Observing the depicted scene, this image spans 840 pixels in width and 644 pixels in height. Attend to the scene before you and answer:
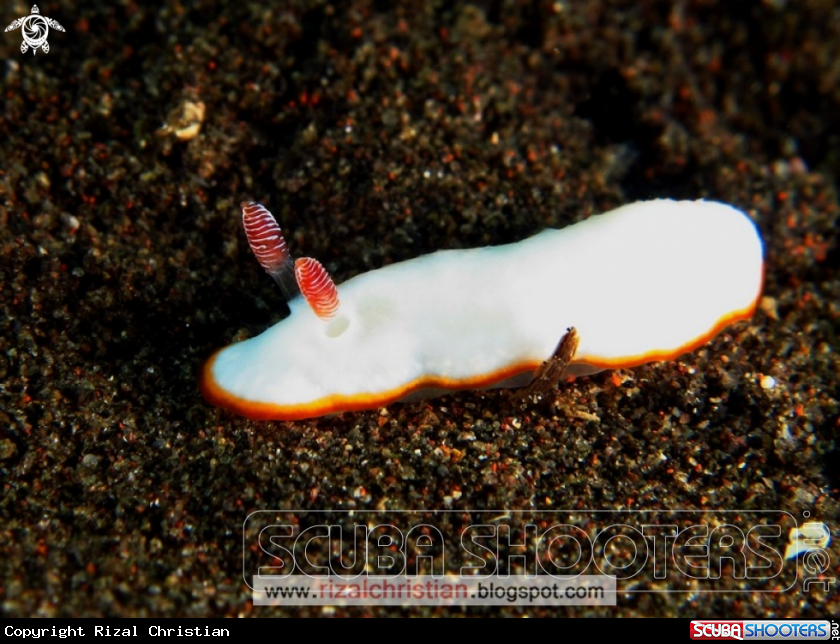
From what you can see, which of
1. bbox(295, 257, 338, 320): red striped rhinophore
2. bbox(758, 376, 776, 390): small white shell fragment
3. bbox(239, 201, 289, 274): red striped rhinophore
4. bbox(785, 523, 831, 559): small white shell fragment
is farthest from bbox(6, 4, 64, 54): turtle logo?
bbox(785, 523, 831, 559): small white shell fragment

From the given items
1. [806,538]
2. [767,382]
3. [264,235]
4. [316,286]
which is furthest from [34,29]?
[806,538]

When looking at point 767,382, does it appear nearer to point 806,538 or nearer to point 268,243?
point 806,538

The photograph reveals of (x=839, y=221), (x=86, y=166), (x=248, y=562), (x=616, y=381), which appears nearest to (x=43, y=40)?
(x=86, y=166)

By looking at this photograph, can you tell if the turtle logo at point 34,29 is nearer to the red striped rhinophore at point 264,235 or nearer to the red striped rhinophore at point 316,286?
the red striped rhinophore at point 264,235

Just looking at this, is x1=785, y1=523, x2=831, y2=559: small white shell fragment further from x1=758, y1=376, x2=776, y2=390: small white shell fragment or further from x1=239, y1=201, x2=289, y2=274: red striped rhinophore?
x1=239, y1=201, x2=289, y2=274: red striped rhinophore

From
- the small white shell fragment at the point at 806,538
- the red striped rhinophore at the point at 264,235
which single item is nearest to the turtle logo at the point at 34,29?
the red striped rhinophore at the point at 264,235
